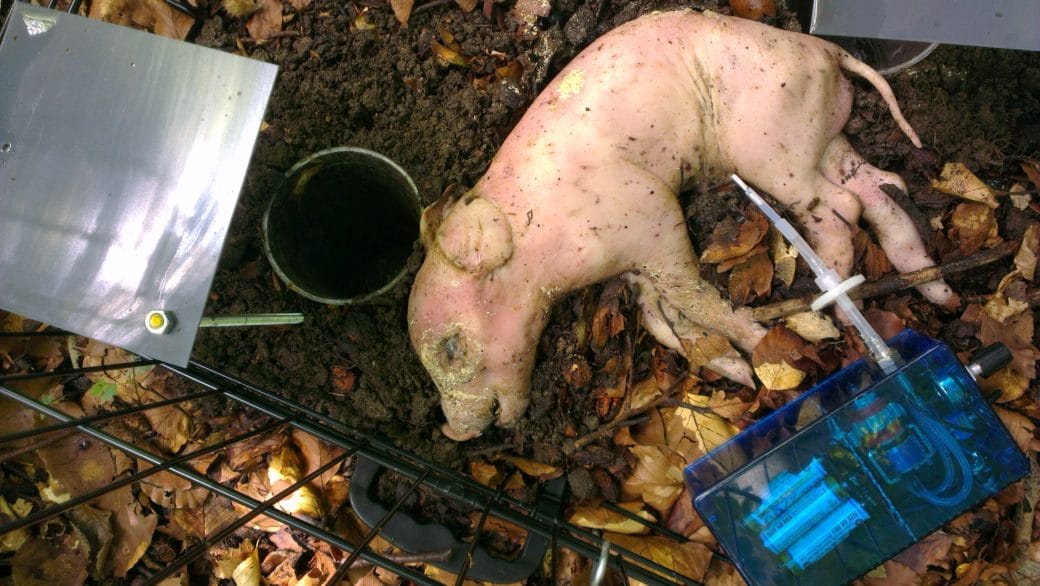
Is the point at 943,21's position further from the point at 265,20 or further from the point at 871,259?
the point at 265,20

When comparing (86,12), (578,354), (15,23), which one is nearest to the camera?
(15,23)

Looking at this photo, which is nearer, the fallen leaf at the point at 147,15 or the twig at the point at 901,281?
the twig at the point at 901,281

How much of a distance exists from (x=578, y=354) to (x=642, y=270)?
0.33m

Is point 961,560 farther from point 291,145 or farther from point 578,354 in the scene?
point 291,145

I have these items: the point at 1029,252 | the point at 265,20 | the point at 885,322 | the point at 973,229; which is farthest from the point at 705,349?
the point at 265,20

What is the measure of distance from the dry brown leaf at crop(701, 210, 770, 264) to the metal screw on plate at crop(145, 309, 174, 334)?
1.46 meters

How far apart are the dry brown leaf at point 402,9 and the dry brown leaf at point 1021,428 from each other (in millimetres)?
2307

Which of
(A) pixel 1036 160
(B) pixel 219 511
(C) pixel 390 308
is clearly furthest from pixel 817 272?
(B) pixel 219 511

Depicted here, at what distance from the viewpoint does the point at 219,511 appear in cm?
212

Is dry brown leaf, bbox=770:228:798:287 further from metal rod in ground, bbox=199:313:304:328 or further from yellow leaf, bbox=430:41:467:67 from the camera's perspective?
metal rod in ground, bbox=199:313:304:328

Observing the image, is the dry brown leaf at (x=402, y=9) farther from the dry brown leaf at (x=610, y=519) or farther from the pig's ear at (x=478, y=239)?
the dry brown leaf at (x=610, y=519)

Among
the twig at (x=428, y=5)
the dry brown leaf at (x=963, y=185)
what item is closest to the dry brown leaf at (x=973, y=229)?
the dry brown leaf at (x=963, y=185)

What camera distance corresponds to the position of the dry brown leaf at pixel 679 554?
6.13ft

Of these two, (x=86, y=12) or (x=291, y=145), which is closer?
(x=291, y=145)
